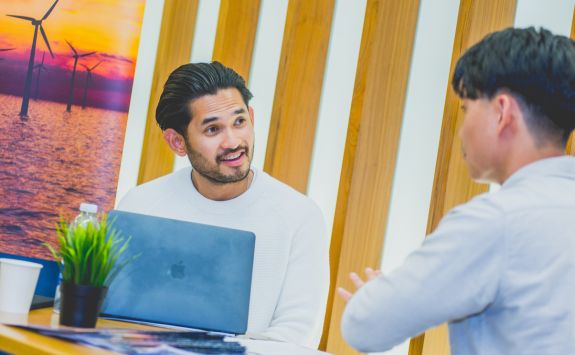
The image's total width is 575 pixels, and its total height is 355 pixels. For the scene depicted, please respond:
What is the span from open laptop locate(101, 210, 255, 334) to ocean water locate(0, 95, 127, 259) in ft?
5.62

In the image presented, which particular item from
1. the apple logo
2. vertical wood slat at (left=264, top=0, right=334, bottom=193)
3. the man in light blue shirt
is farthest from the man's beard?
the man in light blue shirt

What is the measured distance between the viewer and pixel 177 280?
1711 mm

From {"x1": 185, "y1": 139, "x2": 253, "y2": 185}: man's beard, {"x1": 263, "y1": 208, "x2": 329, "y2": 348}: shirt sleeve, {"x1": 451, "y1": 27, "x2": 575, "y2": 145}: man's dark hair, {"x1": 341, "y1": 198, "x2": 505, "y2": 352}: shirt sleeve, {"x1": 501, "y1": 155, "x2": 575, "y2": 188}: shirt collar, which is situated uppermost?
{"x1": 451, "y1": 27, "x2": 575, "y2": 145}: man's dark hair

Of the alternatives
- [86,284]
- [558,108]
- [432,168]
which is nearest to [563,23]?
[432,168]

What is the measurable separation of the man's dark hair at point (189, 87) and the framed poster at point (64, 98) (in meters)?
0.85

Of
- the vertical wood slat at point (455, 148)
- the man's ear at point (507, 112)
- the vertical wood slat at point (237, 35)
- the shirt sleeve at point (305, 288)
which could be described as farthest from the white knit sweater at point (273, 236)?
the man's ear at point (507, 112)

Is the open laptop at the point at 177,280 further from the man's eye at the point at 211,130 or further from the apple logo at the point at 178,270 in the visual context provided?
the man's eye at the point at 211,130

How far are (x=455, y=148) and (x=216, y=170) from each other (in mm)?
1002

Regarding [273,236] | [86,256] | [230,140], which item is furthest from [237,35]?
[86,256]

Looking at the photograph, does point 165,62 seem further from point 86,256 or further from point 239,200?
point 86,256

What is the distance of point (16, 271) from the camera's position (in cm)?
154

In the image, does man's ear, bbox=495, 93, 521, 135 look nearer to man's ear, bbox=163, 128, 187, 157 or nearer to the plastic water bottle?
the plastic water bottle

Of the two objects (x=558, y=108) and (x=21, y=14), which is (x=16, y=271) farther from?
(x=21, y=14)

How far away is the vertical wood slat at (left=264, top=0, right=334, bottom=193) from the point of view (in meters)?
3.14
